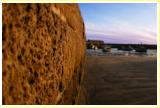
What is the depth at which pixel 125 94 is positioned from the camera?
12.9 ft

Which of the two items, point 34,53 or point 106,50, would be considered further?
point 106,50

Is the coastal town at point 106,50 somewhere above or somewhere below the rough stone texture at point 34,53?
below

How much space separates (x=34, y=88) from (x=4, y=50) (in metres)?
0.31

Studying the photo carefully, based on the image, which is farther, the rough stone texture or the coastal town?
the coastal town

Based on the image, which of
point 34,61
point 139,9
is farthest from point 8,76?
point 139,9

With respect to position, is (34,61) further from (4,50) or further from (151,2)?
(151,2)

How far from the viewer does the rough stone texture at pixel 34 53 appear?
4.27 feet

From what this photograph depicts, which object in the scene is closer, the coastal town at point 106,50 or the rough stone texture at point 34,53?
the rough stone texture at point 34,53

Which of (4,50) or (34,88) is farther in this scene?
(34,88)

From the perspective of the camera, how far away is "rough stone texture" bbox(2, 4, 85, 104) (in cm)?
130

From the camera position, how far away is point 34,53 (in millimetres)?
1506

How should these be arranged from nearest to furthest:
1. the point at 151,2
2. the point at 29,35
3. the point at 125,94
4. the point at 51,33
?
1. the point at 29,35
2. the point at 51,33
3. the point at 151,2
4. the point at 125,94

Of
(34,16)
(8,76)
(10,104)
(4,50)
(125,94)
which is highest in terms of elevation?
(34,16)

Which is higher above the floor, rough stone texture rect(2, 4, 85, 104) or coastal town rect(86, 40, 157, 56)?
rough stone texture rect(2, 4, 85, 104)
